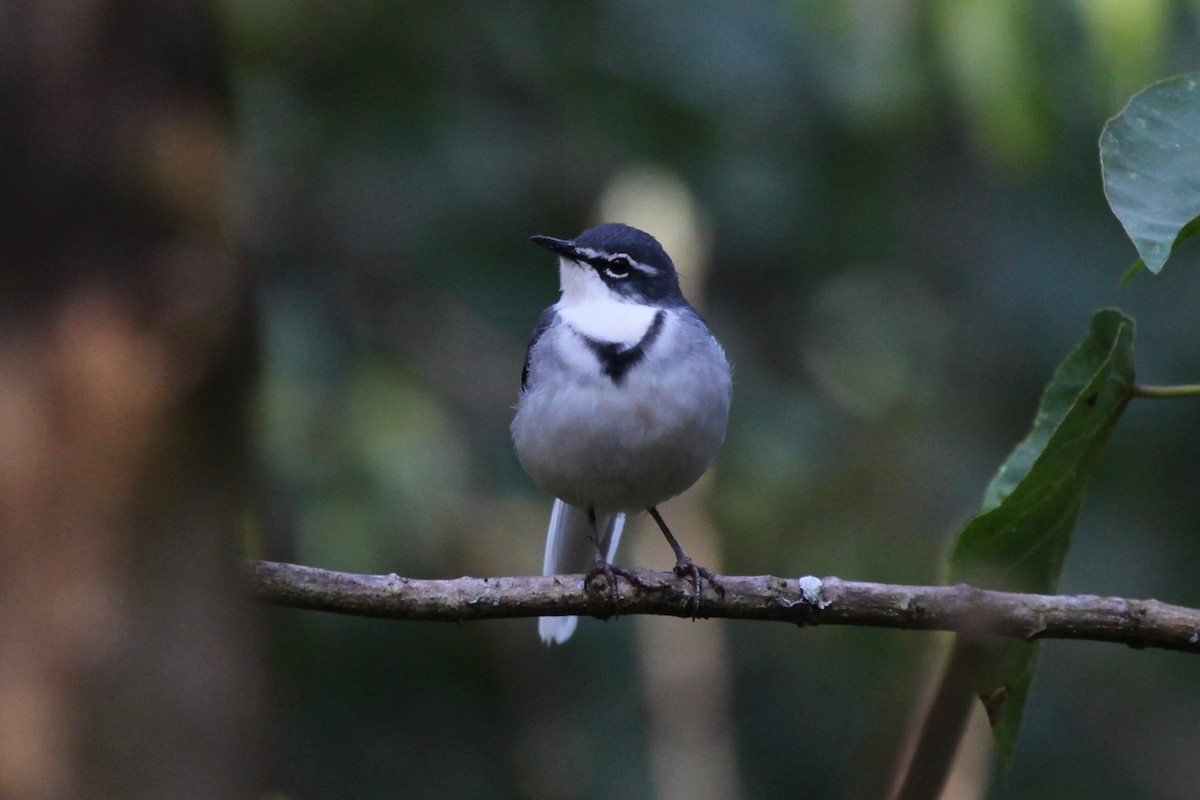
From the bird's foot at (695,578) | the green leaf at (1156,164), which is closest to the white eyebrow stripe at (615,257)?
the bird's foot at (695,578)

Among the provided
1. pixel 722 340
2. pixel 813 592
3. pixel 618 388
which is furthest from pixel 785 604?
pixel 722 340

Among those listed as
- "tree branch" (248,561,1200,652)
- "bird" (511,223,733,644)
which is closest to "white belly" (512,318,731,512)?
"bird" (511,223,733,644)

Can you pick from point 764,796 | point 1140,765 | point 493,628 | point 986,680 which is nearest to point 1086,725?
point 1140,765

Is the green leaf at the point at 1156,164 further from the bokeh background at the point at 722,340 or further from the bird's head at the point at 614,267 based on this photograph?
the bokeh background at the point at 722,340

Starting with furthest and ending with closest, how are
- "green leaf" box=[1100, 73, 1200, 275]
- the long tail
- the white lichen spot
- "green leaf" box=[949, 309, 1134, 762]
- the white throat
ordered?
the long tail < the white throat < the white lichen spot < "green leaf" box=[949, 309, 1134, 762] < "green leaf" box=[1100, 73, 1200, 275]

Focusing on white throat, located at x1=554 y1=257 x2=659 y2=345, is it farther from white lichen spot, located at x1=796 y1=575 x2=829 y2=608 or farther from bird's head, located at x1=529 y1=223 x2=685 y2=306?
white lichen spot, located at x1=796 y1=575 x2=829 y2=608

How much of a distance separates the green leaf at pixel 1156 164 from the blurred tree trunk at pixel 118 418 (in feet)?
6.51

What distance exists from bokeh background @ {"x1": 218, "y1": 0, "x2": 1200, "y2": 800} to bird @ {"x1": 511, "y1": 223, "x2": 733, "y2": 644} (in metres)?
1.39

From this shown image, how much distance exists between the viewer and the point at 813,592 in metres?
3.91

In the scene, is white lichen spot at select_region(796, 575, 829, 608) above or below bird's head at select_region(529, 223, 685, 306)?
below

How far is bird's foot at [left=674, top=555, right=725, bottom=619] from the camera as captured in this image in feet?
13.4

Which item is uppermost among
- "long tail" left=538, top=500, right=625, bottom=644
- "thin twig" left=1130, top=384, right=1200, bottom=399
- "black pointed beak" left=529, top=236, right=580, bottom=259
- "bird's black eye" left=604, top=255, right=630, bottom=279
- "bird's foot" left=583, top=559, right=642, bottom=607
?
"black pointed beak" left=529, top=236, right=580, bottom=259

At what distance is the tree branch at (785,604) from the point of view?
146 inches

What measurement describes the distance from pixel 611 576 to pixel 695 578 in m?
0.26
